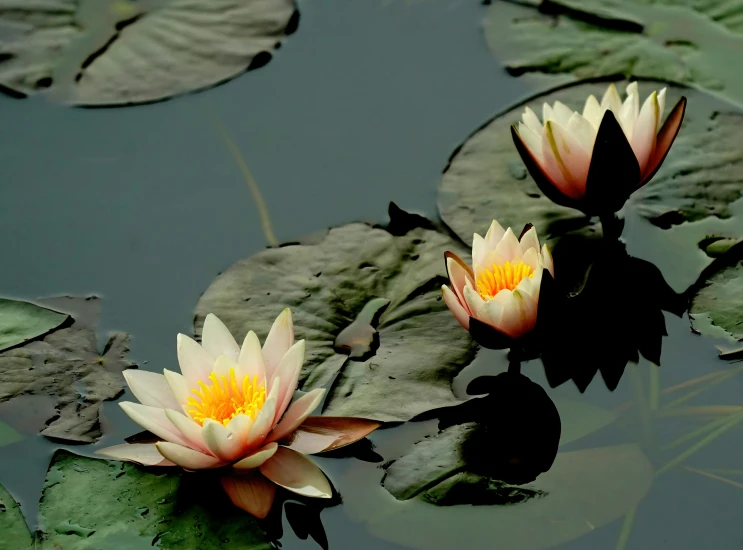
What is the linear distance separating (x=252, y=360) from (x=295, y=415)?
17 cm

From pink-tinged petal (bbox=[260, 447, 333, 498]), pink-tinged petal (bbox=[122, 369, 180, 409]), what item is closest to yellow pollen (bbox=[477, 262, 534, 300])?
pink-tinged petal (bbox=[260, 447, 333, 498])

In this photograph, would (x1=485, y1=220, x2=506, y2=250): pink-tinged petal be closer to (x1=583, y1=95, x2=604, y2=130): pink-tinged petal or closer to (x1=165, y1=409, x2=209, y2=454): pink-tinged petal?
(x1=583, y1=95, x2=604, y2=130): pink-tinged petal

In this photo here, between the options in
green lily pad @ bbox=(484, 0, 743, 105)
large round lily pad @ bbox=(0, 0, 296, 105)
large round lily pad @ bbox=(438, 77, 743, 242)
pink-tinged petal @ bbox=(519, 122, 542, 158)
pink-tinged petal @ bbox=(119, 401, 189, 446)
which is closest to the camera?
pink-tinged petal @ bbox=(119, 401, 189, 446)

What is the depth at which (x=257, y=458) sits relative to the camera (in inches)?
83.2

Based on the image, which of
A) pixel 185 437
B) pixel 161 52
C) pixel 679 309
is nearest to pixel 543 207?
pixel 679 309

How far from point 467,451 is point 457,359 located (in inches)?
11.0

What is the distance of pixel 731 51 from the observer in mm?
3230

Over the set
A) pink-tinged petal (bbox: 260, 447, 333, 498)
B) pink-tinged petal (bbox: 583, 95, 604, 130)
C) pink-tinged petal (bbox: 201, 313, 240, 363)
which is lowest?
pink-tinged petal (bbox: 260, 447, 333, 498)

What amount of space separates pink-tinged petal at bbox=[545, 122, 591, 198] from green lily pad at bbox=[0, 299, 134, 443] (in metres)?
1.34

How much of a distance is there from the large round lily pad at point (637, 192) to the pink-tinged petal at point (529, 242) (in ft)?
1.14

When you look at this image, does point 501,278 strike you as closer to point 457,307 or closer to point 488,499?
point 457,307

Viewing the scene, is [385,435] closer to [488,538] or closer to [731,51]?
[488,538]

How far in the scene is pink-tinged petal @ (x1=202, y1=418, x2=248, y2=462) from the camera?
6.55ft

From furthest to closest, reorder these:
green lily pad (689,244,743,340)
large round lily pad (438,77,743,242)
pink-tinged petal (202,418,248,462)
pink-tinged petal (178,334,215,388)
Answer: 1. large round lily pad (438,77,743,242)
2. green lily pad (689,244,743,340)
3. pink-tinged petal (178,334,215,388)
4. pink-tinged petal (202,418,248,462)
